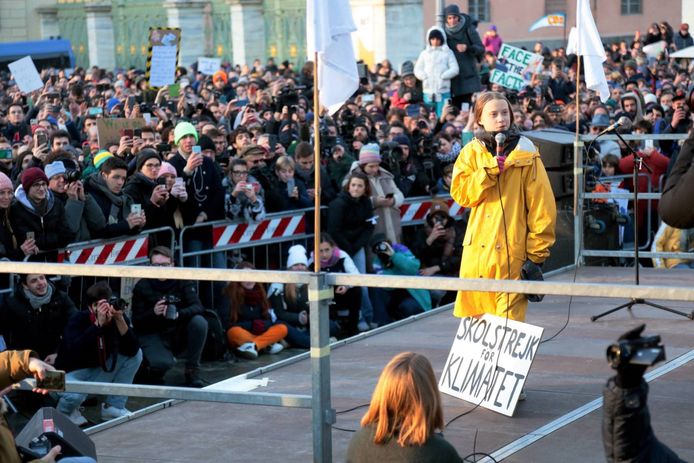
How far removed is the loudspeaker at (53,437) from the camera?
6.05 m

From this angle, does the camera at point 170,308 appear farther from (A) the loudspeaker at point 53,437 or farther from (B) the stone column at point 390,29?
(B) the stone column at point 390,29

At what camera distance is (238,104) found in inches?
889

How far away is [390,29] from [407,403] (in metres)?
35.6

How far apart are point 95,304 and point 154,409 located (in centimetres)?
162

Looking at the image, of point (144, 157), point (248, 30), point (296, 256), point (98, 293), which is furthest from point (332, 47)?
point (248, 30)

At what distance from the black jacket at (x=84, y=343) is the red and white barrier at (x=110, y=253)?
1.16m

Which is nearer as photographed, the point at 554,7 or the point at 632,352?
the point at 632,352

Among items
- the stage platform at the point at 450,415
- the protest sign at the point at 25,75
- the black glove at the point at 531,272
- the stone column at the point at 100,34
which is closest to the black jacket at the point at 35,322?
the stage platform at the point at 450,415

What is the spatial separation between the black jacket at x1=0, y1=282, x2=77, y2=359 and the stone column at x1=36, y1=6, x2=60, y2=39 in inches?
2031

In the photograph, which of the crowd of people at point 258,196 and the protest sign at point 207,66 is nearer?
the crowd of people at point 258,196

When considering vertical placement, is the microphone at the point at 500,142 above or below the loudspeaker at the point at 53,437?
above

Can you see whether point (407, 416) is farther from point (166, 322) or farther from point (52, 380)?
point (166, 322)

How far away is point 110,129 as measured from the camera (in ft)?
50.7

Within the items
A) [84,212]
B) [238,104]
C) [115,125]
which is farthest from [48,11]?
[84,212]
